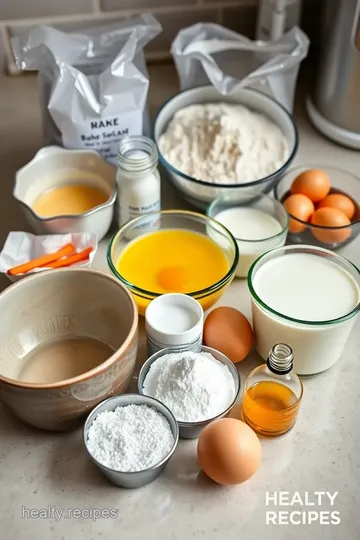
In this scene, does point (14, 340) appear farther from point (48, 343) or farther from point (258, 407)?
point (258, 407)

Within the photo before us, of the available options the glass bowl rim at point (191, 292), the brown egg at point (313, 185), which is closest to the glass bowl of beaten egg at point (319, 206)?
the brown egg at point (313, 185)

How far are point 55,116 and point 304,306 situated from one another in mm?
466

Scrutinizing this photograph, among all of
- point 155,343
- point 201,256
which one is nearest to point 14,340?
point 155,343

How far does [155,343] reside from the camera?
0.83 m

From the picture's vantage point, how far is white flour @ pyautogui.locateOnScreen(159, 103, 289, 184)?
3.41ft

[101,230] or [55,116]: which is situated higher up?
[55,116]

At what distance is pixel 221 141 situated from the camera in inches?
41.1

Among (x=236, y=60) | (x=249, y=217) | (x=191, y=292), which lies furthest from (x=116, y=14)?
(x=191, y=292)

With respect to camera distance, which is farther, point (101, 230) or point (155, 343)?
point (101, 230)

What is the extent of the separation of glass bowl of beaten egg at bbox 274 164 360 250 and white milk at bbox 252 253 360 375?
0.29 feet

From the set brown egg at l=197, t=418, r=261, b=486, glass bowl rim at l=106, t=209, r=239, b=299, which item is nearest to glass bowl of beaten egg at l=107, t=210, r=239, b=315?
glass bowl rim at l=106, t=209, r=239, b=299

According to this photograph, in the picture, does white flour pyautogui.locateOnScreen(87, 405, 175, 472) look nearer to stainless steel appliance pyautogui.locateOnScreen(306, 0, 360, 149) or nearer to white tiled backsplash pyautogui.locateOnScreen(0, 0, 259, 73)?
stainless steel appliance pyautogui.locateOnScreen(306, 0, 360, 149)

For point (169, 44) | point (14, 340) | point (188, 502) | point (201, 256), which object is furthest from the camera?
point (169, 44)

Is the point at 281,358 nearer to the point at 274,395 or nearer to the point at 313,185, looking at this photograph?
the point at 274,395
